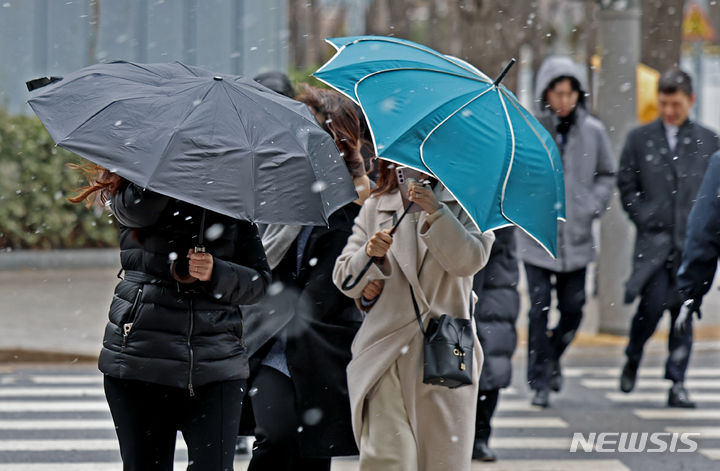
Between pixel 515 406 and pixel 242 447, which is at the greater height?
pixel 242 447

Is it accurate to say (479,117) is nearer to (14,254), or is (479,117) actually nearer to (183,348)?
(183,348)

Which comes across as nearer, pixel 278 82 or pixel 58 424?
pixel 278 82

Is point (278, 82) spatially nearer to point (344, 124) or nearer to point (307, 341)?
point (344, 124)

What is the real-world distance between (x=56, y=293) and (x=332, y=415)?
30.8ft

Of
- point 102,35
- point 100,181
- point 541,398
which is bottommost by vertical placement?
point 541,398

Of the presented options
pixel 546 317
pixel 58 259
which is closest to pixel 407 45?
pixel 546 317

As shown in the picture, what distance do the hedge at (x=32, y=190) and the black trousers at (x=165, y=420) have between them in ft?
38.5

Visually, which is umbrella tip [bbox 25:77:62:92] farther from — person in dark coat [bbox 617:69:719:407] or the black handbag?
person in dark coat [bbox 617:69:719:407]

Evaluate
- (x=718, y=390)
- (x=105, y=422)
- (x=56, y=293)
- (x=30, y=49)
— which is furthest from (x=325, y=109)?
(x=30, y=49)

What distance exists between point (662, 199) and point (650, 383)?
166cm

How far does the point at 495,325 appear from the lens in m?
6.45

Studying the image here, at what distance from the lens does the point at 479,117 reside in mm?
3945

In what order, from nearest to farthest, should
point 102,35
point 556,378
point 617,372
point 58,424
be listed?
point 58,424 → point 556,378 → point 617,372 → point 102,35

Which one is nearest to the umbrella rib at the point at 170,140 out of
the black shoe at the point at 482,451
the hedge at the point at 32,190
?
the black shoe at the point at 482,451
